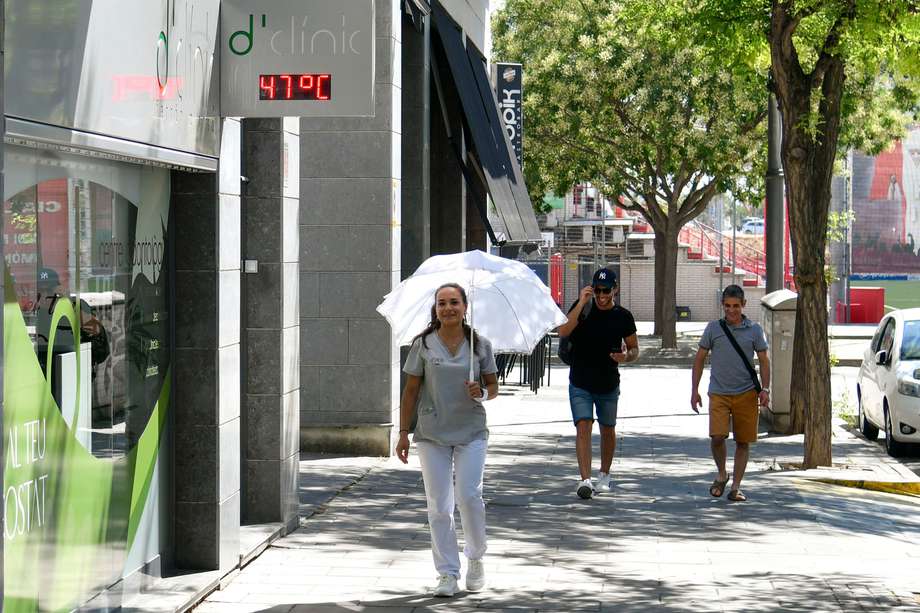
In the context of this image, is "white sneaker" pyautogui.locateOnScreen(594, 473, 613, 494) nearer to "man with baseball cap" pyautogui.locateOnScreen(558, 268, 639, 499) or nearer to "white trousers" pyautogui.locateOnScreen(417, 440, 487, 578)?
"man with baseball cap" pyautogui.locateOnScreen(558, 268, 639, 499)

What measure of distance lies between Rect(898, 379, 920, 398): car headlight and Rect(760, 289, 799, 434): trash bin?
147cm

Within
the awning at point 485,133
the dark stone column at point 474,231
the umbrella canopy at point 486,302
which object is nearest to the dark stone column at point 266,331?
the umbrella canopy at point 486,302

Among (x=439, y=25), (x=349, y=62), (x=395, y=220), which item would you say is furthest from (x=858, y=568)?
(x=439, y=25)

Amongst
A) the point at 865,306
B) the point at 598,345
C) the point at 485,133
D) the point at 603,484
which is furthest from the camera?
the point at 865,306

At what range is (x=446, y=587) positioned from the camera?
7469mm

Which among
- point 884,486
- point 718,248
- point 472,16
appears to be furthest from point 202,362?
point 718,248

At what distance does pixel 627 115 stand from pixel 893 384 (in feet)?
58.4

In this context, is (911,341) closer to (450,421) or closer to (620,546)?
(620,546)

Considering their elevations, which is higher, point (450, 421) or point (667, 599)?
point (450, 421)

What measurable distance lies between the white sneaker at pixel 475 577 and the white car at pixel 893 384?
831 cm

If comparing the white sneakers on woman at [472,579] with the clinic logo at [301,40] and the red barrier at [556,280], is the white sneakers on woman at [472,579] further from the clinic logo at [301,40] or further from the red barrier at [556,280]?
the red barrier at [556,280]

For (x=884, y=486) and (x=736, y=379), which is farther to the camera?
(x=884, y=486)

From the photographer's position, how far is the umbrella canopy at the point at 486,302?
8.37m

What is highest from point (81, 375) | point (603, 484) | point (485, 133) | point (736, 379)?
point (485, 133)
